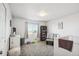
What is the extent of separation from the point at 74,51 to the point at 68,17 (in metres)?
1.90

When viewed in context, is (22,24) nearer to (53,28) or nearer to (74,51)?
(53,28)

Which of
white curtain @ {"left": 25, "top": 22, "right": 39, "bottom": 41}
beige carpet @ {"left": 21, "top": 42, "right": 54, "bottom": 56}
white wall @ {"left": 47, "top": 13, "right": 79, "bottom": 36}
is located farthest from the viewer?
white curtain @ {"left": 25, "top": 22, "right": 39, "bottom": 41}

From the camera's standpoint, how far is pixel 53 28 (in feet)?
13.5

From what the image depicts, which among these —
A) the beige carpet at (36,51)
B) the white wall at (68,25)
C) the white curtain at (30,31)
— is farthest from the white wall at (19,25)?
the white wall at (68,25)

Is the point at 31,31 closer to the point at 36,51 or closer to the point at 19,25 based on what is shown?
the point at 19,25

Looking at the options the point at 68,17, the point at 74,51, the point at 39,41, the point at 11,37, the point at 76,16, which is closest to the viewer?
the point at 74,51

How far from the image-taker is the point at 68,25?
137 inches

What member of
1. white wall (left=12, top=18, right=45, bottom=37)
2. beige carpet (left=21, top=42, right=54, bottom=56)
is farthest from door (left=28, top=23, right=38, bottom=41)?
beige carpet (left=21, top=42, right=54, bottom=56)

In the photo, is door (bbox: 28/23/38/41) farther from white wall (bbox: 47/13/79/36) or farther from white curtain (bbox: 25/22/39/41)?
white wall (bbox: 47/13/79/36)

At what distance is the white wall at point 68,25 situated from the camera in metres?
3.16

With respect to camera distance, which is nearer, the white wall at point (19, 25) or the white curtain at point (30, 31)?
the white wall at point (19, 25)

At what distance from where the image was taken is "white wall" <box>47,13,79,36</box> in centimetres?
316

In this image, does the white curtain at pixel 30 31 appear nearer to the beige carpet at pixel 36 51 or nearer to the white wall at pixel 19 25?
the white wall at pixel 19 25

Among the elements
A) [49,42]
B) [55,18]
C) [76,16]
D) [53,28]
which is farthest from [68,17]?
[49,42]
